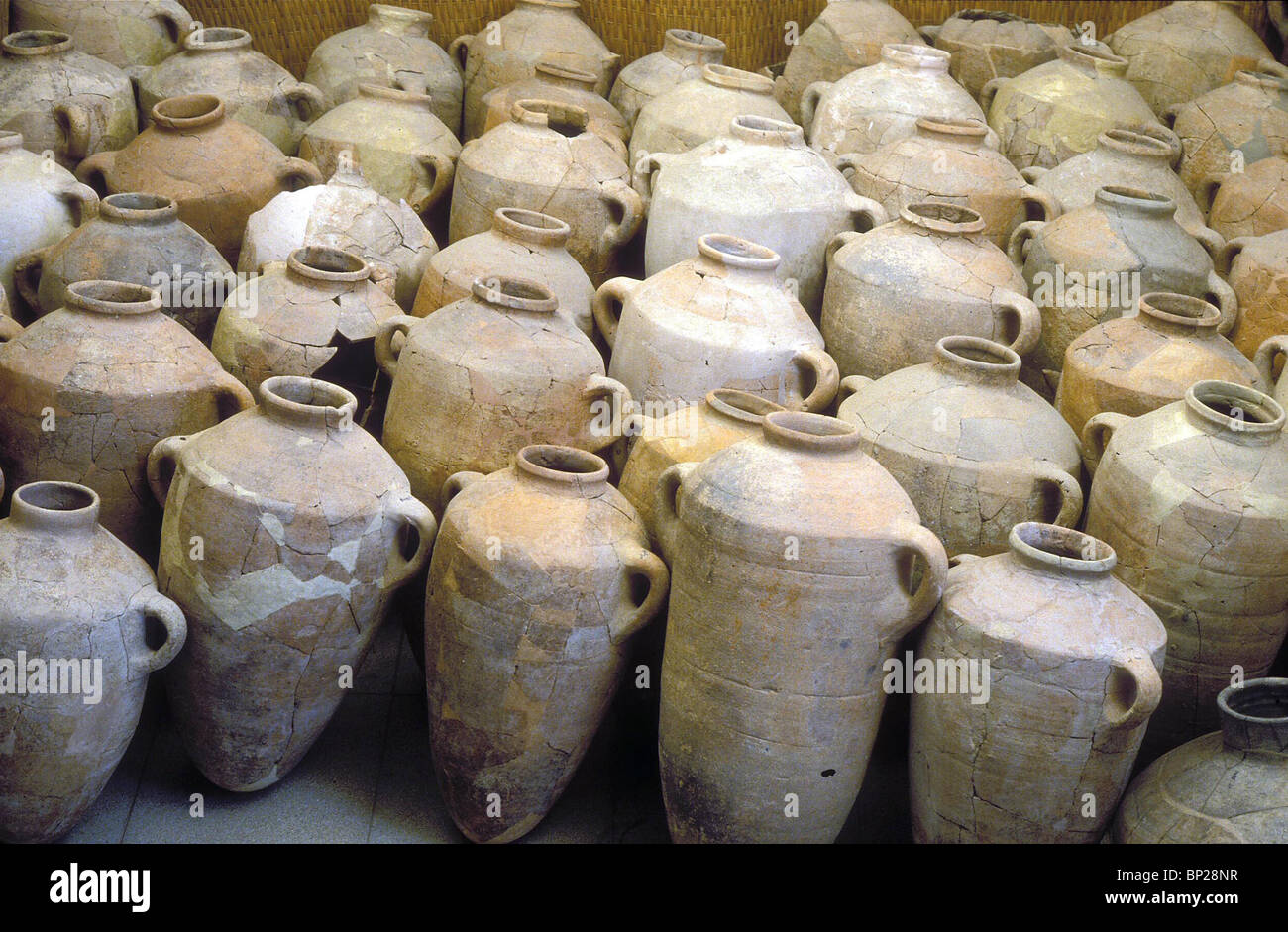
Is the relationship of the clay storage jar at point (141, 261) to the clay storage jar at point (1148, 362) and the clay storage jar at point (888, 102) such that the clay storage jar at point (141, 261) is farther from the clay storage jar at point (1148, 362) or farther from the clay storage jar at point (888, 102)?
the clay storage jar at point (1148, 362)

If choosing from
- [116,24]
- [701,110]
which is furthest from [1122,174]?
[116,24]

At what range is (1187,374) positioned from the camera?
15.0ft

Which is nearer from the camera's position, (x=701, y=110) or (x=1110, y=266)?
(x=1110, y=266)

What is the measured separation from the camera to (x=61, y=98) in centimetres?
597

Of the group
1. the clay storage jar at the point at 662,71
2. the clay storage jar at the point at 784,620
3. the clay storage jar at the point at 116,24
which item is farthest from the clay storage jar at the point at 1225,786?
the clay storage jar at the point at 116,24

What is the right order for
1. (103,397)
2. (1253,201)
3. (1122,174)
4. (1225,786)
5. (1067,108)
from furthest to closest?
(1067,108)
(1253,201)
(1122,174)
(103,397)
(1225,786)

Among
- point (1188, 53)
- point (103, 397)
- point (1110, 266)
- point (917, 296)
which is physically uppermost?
point (1188, 53)

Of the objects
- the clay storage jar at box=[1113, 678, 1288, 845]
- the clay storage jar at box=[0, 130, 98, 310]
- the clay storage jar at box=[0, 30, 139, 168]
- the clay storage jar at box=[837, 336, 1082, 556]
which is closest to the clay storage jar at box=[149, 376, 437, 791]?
the clay storage jar at box=[837, 336, 1082, 556]

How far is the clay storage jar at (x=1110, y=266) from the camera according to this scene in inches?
205

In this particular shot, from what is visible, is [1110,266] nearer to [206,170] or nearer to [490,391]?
[490,391]

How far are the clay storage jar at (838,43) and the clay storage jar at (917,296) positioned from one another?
2093 millimetres

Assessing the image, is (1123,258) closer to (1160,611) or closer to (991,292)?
(991,292)

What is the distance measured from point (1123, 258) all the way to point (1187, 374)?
77 centimetres

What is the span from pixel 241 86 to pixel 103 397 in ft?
8.61
